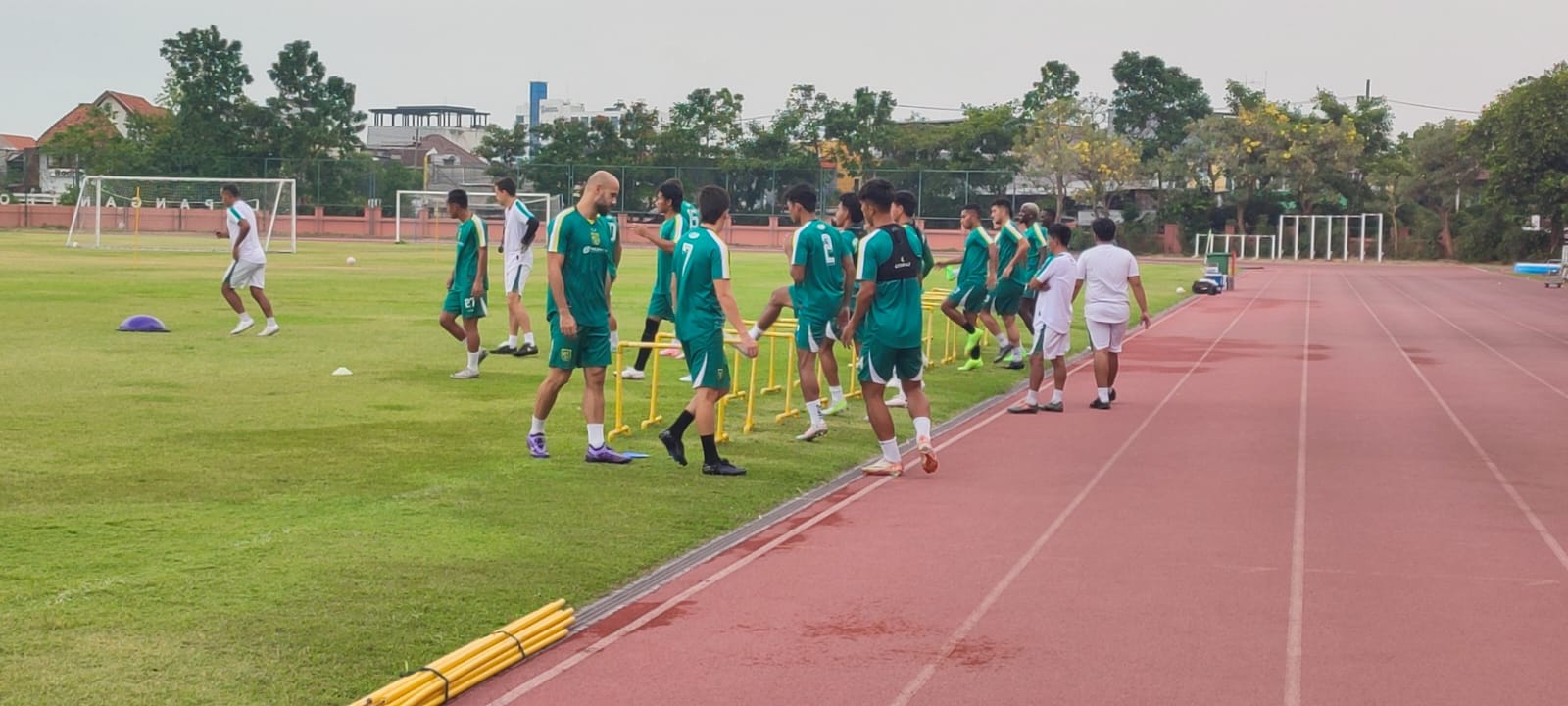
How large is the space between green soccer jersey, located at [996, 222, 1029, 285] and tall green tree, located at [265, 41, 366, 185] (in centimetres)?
6046

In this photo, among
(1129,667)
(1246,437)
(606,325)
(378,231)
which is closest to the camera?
(1129,667)

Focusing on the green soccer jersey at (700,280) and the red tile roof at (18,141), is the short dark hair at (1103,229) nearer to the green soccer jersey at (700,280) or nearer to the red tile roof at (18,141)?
the green soccer jersey at (700,280)

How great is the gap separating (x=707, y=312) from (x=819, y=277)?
2219 millimetres

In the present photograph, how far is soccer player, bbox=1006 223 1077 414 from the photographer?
13984mm

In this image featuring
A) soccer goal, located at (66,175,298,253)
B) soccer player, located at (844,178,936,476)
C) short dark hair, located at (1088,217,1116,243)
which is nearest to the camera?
soccer player, located at (844,178,936,476)

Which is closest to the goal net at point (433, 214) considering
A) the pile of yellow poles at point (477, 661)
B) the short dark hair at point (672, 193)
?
the short dark hair at point (672, 193)

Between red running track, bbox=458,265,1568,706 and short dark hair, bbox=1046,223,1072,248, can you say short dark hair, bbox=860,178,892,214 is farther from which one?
short dark hair, bbox=1046,223,1072,248

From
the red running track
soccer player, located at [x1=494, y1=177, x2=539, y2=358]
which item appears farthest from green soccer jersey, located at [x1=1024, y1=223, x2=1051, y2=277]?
soccer player, located at [x1=494, y1=177, x2=539, y2=358]

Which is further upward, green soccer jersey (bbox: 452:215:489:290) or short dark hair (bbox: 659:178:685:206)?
short dark hair (bbox: 659:178:685:206)

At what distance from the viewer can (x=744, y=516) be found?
878cm

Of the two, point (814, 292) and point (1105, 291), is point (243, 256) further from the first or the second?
point (1105, 291)

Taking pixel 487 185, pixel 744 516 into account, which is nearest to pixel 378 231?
pixel 487 185

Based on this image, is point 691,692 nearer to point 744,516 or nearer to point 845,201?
point 744,516

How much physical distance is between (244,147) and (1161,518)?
70.4 m
